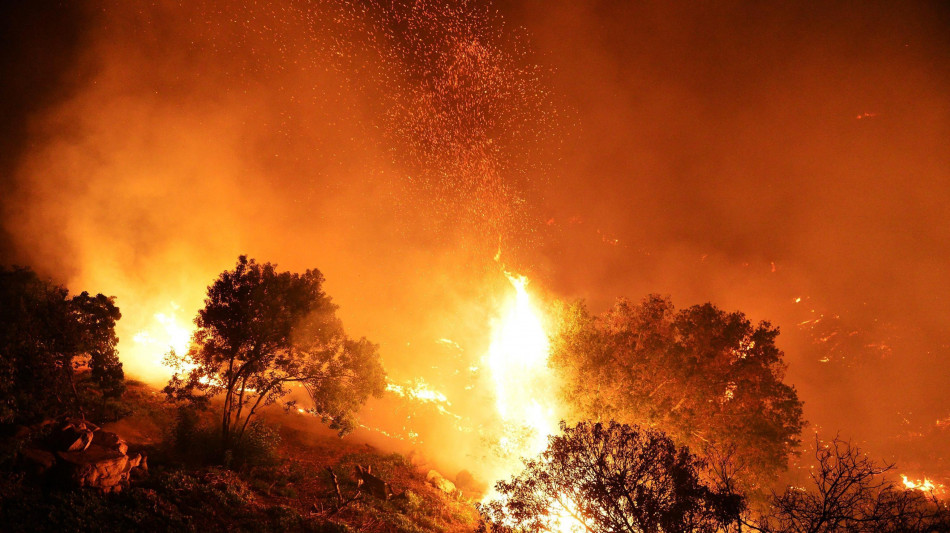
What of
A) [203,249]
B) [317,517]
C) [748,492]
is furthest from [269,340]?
[203,249]

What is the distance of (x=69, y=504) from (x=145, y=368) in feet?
113

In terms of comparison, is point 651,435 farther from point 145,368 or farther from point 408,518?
point 145,368

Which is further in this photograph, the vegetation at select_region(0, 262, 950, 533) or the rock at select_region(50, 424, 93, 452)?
the rock at select_region(50, 424, 93, 452)

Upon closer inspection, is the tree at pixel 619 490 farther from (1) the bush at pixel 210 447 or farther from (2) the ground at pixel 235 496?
(1) the bush at pixel 210 447

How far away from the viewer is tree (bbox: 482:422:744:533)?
11.2 metres

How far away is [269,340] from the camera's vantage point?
21844mm

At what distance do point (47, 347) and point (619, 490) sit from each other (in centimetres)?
2474

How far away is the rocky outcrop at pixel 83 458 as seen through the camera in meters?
14.5

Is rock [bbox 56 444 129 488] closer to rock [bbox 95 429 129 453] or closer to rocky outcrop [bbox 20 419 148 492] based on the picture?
rocky outcrop [bbox 20 419 148 492]

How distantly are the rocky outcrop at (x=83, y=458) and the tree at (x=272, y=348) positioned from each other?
3.88 meters

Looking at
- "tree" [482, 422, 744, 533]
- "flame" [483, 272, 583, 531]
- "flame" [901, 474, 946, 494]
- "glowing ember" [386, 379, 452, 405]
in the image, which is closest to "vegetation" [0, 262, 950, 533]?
"tree" [482, 422, 744, 533]

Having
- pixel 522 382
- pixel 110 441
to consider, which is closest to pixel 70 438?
pixel 110 441

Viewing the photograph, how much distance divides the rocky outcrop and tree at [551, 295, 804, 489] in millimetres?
21215

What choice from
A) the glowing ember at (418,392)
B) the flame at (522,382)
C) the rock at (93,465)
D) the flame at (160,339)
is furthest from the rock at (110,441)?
the glowing ember at (418,392)
